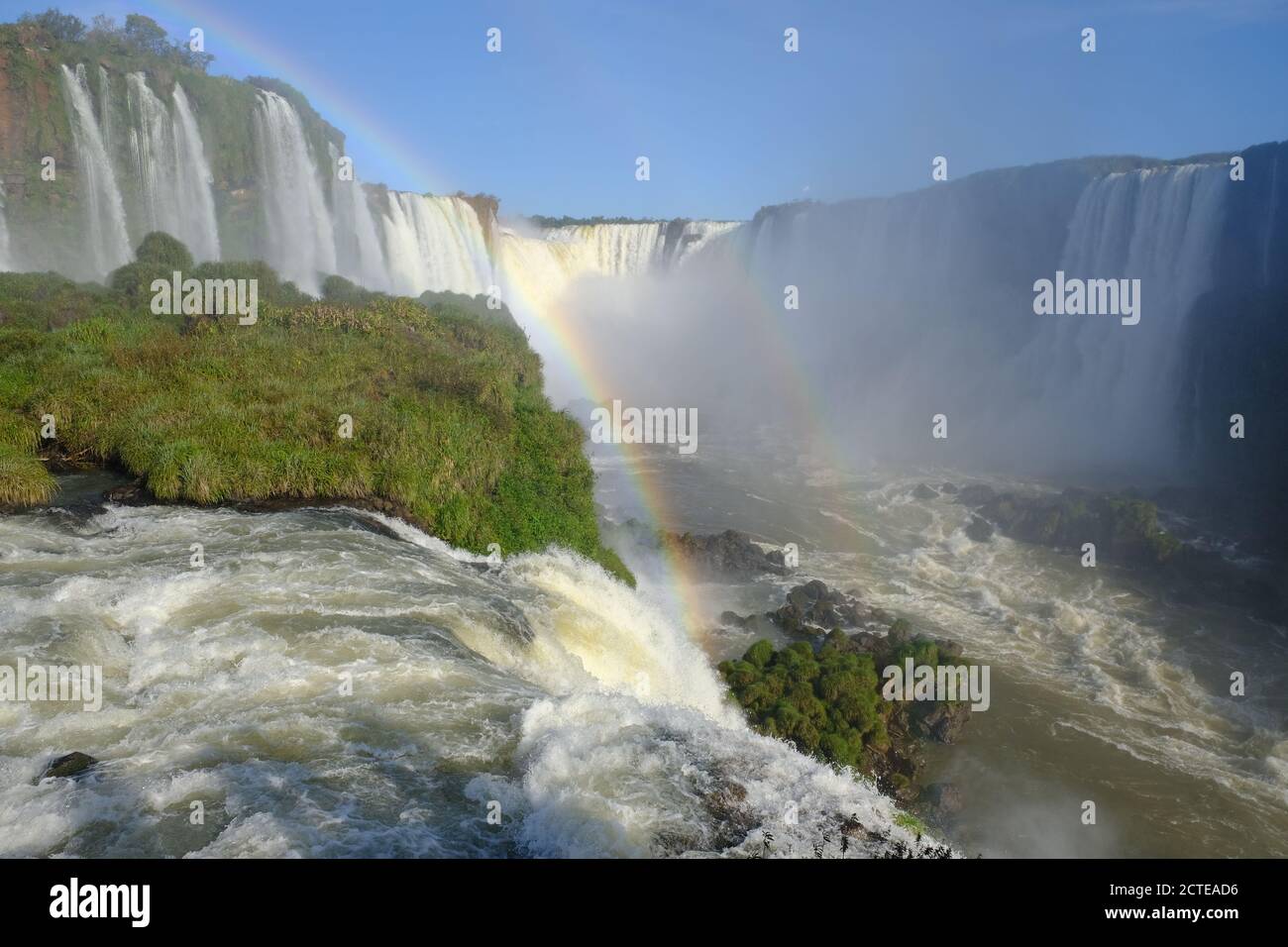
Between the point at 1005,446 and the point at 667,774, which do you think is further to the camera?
the point at 1005,446

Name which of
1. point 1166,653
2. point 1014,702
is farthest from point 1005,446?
point 1014,702

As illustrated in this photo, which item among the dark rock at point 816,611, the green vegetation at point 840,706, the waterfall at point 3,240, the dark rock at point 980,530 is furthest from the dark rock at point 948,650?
the waterfall at point 3,240

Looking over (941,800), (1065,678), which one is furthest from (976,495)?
(941,800)

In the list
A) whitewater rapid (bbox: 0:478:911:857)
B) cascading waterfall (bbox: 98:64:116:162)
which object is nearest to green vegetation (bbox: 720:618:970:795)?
whitewater rapid (bbox: 0:478:911:857)

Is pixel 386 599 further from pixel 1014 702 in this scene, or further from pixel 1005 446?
pixel 1005 446

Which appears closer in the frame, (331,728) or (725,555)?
(331,728)

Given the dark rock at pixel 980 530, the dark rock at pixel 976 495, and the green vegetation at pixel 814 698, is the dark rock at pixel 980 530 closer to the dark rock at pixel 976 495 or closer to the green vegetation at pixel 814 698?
the dark rock at pixel 976 495

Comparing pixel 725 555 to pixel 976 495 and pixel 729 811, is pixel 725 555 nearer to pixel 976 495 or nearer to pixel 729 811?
pixel 976 495
